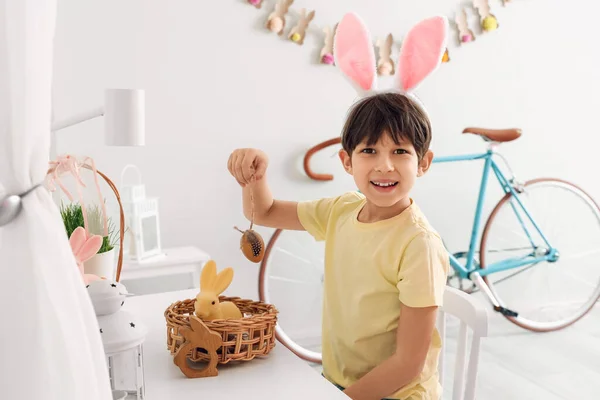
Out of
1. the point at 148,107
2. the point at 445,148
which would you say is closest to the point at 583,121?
the point at 445,148

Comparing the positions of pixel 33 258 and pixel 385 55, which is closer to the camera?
pixel 33 258

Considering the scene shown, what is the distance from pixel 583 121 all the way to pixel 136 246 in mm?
2394

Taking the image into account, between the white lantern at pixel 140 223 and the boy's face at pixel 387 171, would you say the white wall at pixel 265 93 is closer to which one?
the white lantern at pixel 140 223

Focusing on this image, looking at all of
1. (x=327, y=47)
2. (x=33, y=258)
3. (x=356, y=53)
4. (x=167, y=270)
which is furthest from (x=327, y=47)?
(x=33, y=258)

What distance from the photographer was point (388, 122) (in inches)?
44.1

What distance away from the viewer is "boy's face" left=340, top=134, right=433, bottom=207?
43.8 inches

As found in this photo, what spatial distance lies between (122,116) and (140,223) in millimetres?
1331

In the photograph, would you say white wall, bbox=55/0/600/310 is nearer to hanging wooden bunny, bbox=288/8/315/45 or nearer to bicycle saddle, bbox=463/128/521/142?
hanging wooden bunny, bbox=288/8/315/45

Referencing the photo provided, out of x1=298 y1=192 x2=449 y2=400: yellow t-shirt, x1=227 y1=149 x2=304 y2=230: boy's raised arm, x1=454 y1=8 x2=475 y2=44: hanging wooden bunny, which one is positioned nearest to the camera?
x1=298 y1=192 x2=449 y2=400: yellow t-shirt

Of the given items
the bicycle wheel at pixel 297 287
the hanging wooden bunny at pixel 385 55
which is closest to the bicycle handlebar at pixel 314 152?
the bicycle wheel at pixel 297 287

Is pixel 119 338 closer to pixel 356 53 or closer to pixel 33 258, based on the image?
pixel 33 258

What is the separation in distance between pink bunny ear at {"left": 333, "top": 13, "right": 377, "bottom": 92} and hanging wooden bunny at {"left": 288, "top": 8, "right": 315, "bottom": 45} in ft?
5.09

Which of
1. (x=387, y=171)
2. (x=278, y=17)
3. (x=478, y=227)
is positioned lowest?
(x=478, y=227)

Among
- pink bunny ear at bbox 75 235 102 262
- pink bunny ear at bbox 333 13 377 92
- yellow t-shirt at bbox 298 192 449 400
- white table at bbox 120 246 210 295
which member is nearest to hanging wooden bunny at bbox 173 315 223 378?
pink bunny ear at bbox 75 235 102 262
